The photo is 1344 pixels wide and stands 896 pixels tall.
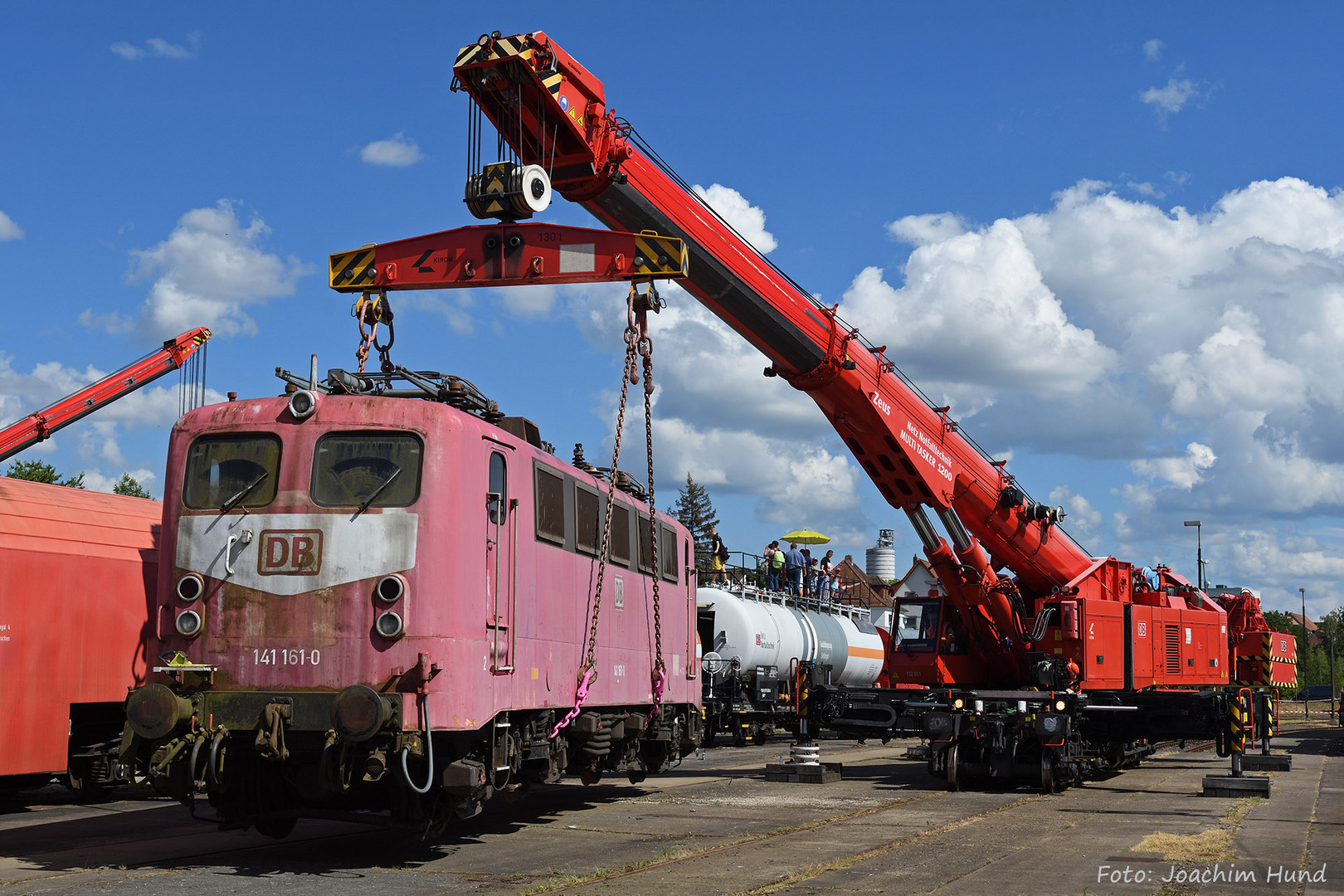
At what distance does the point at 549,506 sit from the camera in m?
11.9

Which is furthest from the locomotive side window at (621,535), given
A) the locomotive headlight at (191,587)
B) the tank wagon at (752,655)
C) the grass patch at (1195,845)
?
the tank wagon at (752,655)

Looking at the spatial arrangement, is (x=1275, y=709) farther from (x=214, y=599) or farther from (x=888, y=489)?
(x=214, y=599)

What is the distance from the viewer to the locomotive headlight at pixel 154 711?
948cm

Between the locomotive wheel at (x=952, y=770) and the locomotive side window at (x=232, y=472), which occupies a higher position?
the locomotive side window at (x=232, y=472)

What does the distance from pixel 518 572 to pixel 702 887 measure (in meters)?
3.09

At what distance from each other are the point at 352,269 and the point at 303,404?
9.52 ft

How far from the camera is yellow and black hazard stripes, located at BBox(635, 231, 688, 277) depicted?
40.0 feet

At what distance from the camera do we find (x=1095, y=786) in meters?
18.1

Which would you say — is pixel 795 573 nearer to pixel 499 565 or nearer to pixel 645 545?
pixel 645 545

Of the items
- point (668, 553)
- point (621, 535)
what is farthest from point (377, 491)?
point (668, 553)

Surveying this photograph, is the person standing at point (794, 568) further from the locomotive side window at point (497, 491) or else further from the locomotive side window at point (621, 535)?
the locomotive side window at point (497, 491)

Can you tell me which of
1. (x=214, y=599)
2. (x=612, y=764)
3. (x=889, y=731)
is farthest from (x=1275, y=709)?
(x=214, y=599)

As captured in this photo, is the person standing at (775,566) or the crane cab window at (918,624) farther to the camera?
the person standing at (775,566)

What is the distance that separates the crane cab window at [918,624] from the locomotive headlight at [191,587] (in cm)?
1173
